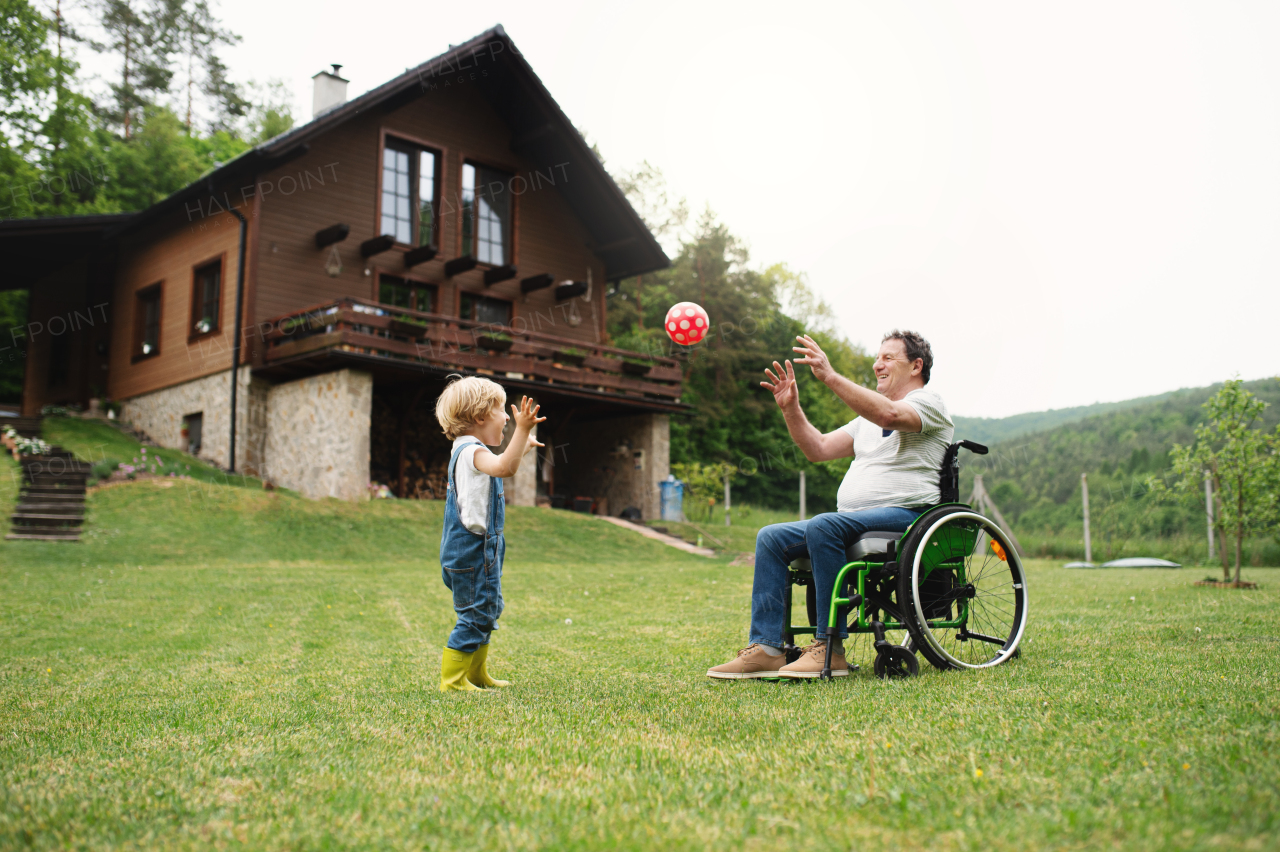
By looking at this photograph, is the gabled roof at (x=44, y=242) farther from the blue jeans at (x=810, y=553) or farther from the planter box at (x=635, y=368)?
the blue jeans at (x=810, y=553)

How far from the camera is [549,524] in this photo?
1504cm

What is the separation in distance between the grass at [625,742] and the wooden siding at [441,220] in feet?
36.6

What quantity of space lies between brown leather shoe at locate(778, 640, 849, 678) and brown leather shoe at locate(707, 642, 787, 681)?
8 cm

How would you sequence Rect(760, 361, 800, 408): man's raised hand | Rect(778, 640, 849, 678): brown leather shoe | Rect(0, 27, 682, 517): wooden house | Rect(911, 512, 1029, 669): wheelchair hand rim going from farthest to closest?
Rect(0, 27, 682, 517): wooden house, Rect(760, 361, 800, 408): man's raised hand, Rect(778, 640, 849, 678): brown leather shoe, Rect(911, 512, 1029, 669): wheelchair hand rim

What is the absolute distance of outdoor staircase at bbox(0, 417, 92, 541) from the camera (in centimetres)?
1159

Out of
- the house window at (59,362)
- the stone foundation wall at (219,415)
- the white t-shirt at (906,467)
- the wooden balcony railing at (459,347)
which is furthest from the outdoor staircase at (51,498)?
the white t-shirt at (906,467)

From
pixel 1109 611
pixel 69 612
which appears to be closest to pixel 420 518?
pixel 69 612

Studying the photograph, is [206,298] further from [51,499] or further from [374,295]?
[51,499]

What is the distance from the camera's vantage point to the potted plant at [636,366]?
1769 cm

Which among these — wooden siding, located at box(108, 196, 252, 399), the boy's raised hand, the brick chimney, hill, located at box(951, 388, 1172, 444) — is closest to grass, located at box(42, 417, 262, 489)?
wooden siding, located at box(108, 196, 252, 399)

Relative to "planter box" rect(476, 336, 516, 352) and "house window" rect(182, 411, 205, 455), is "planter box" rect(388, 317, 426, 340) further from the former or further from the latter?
"house window" rect(182, 411, 205, 455)

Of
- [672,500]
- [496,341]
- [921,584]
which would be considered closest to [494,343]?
[496,341]

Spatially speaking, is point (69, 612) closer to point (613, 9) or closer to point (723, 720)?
point (723, 720)

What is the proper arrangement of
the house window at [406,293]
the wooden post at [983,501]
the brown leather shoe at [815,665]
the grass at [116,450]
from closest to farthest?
1. the brown leather shoe at [815,665]
2. the grass at [116,450]
3. the wooden post at [983,501]
4. the house window at [406,293]
